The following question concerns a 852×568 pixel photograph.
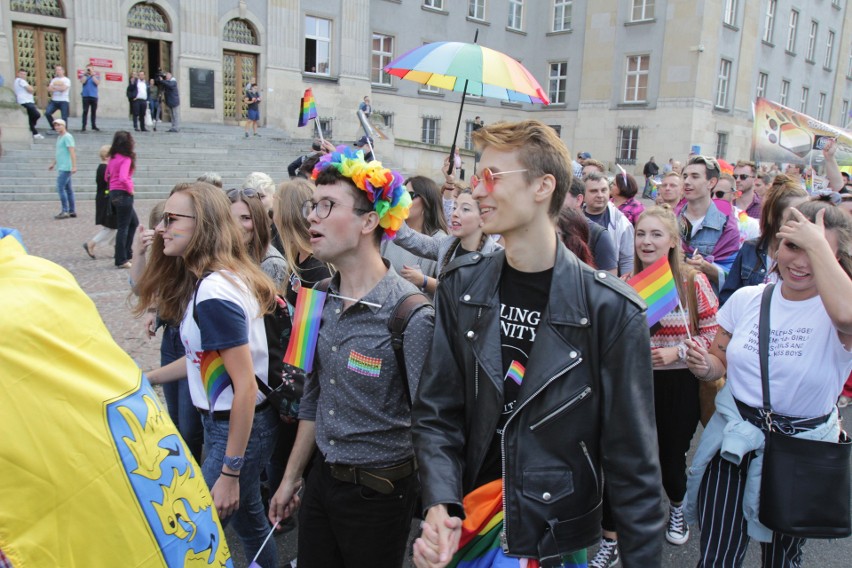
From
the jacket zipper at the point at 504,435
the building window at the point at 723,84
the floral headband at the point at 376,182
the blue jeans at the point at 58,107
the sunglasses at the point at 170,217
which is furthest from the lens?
the building window at the point at 723,84

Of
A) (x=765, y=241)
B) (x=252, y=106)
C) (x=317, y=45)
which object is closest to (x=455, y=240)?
(x=765, y=241)

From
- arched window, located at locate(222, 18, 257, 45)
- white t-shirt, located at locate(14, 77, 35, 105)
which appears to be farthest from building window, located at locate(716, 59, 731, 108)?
white t-shirt, located at locate(14, 77, 35, 105)

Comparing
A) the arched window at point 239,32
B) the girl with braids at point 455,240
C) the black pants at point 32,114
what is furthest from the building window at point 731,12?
the girl with braids at point 455,240

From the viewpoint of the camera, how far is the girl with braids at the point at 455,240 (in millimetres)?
4309

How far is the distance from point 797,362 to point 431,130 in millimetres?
29558

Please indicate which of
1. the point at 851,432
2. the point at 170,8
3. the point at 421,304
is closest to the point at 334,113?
the point at 170,8

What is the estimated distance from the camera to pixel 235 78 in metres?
24.7

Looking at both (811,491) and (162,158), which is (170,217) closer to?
(811,491)

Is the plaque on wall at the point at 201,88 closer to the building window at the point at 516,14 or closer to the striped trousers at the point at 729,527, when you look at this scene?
the building window at the point at 516,14

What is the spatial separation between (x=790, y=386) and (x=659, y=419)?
1207mm

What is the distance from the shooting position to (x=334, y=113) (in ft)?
87.0

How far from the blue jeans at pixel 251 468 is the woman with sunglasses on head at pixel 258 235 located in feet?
3.39

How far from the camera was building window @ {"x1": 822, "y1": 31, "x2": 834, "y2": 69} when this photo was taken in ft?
134

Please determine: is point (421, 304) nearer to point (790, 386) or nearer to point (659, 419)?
point (790, 386)
